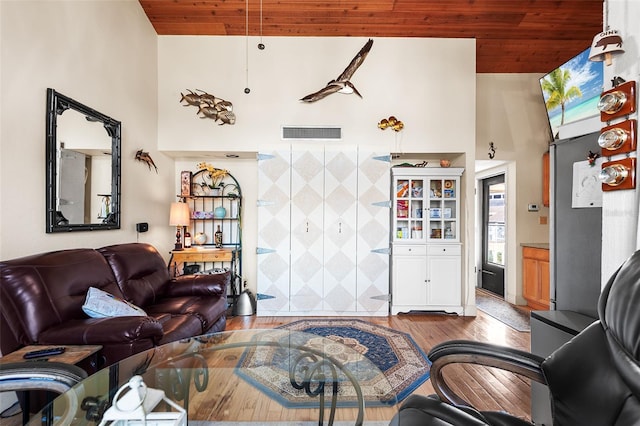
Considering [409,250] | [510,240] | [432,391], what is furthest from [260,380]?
[510,240]

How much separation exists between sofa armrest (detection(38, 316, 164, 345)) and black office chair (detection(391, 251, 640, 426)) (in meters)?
1.44

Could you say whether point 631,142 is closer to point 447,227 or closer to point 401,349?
point 401,349

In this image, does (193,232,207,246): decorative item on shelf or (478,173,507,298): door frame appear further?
(478,173,507,298): door frame

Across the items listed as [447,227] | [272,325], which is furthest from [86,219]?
[447,227]

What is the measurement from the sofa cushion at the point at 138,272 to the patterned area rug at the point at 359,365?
1.27 metres

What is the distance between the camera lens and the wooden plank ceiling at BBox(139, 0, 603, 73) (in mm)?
3465

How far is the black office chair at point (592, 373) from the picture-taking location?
88 centimetres

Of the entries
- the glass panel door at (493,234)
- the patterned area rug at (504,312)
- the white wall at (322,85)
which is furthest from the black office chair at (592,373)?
the glass panel door at (493,234)

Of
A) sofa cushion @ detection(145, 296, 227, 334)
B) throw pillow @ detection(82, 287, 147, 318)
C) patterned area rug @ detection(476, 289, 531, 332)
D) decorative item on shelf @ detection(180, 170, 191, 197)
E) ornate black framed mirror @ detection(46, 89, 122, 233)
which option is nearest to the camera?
throw pillow @ detection(82, 287, 147, 318)

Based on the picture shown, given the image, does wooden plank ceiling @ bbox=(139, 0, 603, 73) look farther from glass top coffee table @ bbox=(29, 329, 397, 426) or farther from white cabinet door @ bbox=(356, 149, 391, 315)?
glass top coffee table @ bbox=(29, 329, 397, 426)

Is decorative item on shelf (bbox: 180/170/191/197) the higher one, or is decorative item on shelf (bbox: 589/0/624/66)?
decorative item on shelf (bbox: 589/0/624/66)

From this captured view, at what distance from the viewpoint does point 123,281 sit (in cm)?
244

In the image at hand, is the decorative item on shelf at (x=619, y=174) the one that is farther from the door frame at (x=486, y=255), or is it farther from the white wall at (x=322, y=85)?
the door frame at (x=486, y=255)

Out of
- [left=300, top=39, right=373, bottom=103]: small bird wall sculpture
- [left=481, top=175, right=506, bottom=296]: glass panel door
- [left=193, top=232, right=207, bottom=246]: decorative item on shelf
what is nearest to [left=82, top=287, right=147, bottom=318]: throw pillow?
[left=193, top=232, right=207, bottom=246]: decorative item on shelf
